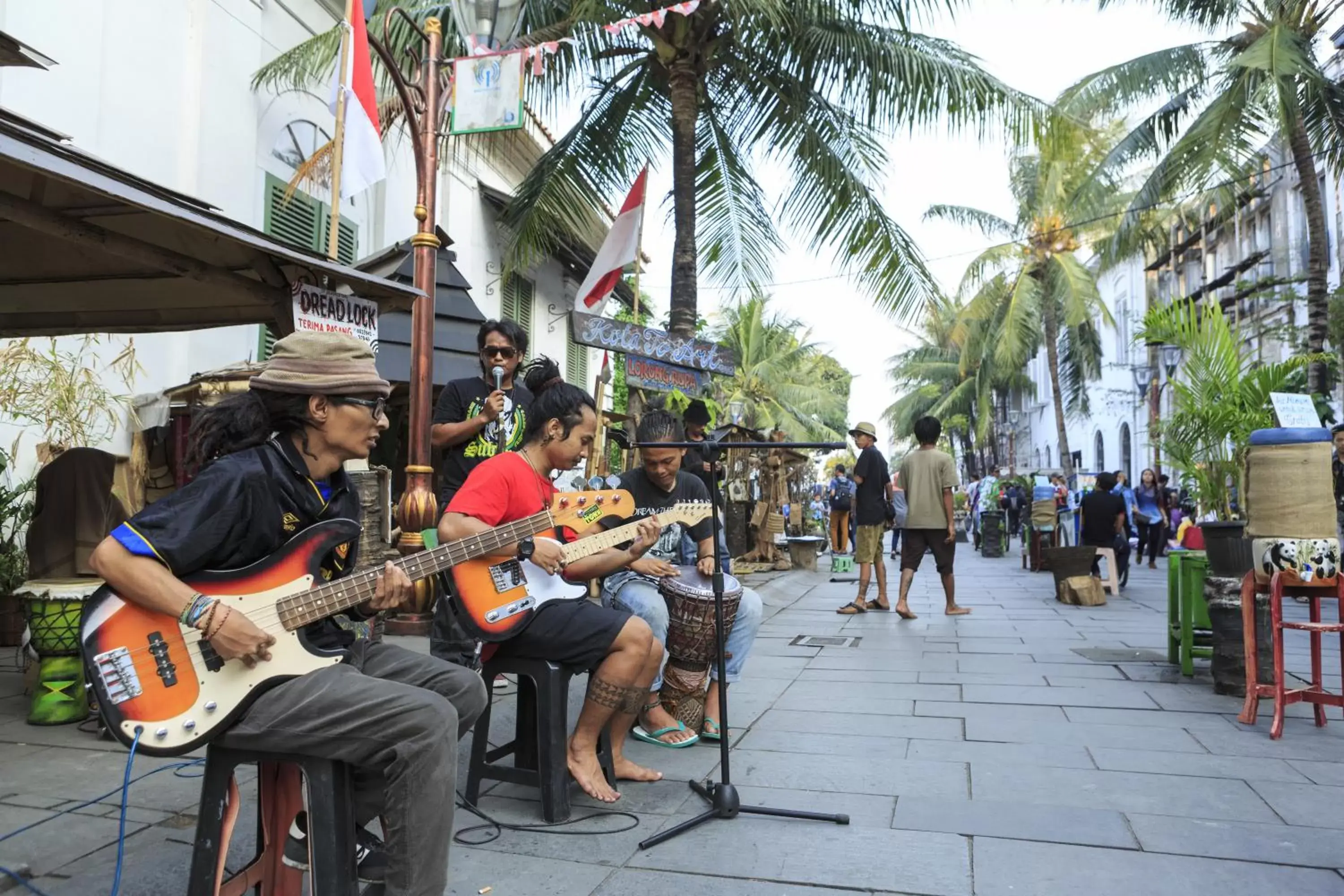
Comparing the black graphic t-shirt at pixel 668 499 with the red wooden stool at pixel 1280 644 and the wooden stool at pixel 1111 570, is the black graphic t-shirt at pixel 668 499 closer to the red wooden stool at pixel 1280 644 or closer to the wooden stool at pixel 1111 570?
the red wooden stool at pixel 1280 644

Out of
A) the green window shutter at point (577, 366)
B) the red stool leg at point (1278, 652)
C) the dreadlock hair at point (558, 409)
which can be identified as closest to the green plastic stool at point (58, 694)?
the dreadlock hair at point (558, 409)

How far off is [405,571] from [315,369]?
639 mm

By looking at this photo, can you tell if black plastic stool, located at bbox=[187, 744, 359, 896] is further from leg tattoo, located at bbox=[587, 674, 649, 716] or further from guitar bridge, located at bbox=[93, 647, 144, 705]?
leg tattoo, located at bbox=[587, 674, 649, 716]

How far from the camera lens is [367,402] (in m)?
2.53

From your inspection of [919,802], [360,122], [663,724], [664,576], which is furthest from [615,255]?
[919,802]

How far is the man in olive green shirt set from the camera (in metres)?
9.10

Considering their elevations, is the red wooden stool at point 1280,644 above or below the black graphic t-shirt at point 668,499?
below

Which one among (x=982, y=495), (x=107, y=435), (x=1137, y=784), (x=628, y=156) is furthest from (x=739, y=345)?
(x=1137, y=784)

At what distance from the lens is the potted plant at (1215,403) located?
6285 mm

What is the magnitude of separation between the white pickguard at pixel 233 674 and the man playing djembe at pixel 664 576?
2.01 m

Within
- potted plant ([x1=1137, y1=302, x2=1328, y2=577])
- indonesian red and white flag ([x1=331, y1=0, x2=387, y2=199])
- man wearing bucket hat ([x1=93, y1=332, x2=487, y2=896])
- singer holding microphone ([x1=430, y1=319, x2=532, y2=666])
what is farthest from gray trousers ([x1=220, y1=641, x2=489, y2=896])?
potted plant ([x1=1137, y1=302, x2=1328, y2=577])

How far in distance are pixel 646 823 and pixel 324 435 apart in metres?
1.87

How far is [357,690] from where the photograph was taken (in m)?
2.24

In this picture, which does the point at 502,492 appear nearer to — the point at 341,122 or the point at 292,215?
the point at 341,122
